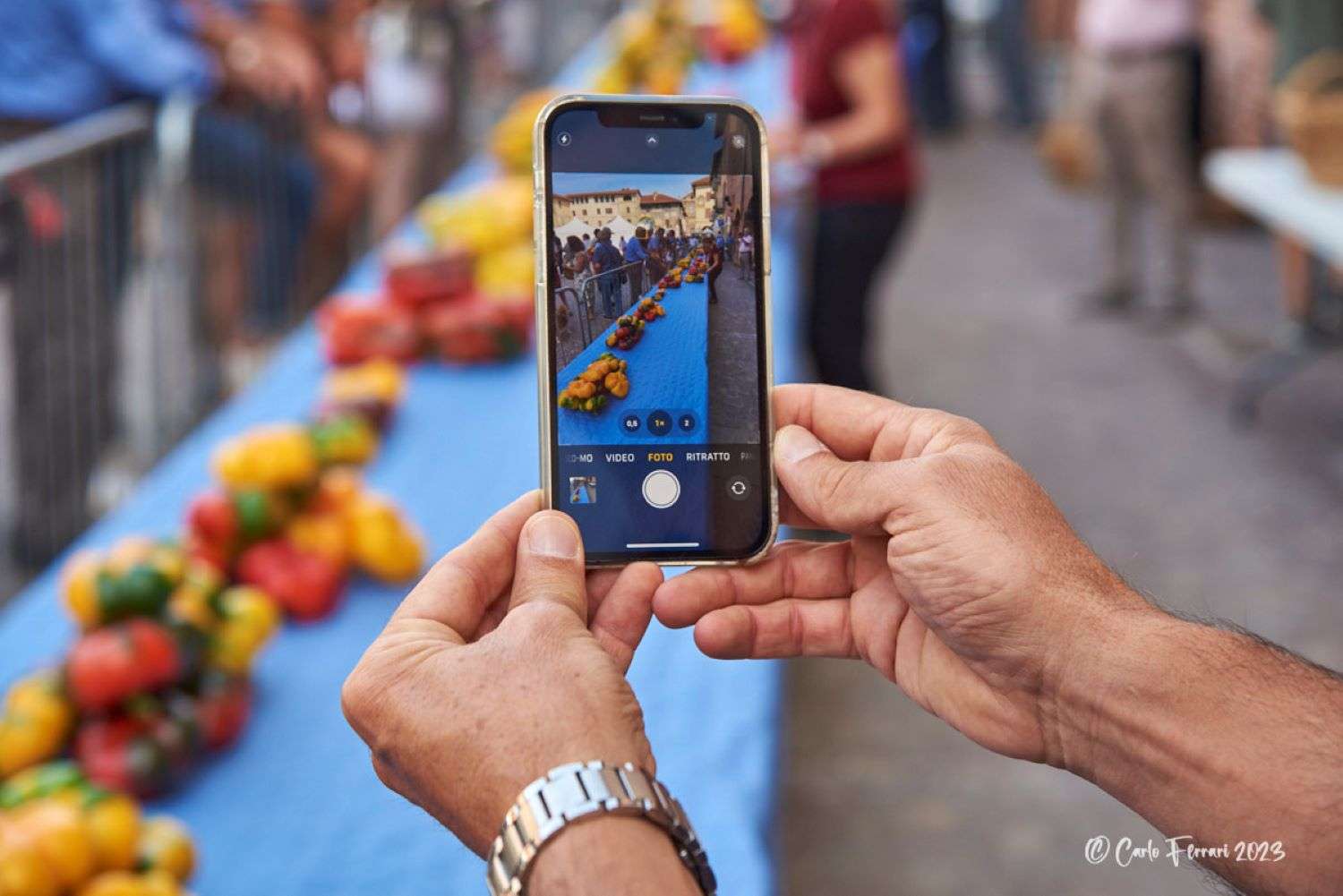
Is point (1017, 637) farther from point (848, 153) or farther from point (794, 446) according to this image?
point (848, 153)

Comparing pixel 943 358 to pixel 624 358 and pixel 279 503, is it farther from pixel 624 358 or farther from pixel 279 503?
pixel 624 358

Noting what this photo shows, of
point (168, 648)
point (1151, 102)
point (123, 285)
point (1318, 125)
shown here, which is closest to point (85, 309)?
point (123, 285)

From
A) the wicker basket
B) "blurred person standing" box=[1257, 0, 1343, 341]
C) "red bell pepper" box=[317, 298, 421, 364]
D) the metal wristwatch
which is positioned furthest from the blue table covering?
"blurred person standing" box=[1257, 0, 1343, 341]

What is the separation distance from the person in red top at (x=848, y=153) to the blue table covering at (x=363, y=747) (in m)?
1.61

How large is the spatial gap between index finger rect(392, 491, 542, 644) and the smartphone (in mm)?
43

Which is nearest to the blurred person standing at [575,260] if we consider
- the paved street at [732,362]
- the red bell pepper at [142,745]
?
the paved street at [732,362]

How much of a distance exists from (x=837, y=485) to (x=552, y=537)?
0.23m

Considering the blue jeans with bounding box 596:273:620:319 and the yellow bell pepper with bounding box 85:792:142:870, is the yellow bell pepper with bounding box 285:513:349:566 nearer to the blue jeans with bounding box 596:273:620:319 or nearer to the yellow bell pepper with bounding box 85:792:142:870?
the yellow bell pepper with bounding box 85:792:142:870

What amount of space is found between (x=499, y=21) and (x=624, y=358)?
27.8ft

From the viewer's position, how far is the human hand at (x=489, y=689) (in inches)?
34.0

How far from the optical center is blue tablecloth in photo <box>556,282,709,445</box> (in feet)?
3.51

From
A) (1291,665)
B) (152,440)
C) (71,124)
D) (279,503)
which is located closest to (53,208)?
(71,124)

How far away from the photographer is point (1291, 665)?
0.96 meters

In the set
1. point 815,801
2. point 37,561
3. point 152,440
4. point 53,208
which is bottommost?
point 815,801
